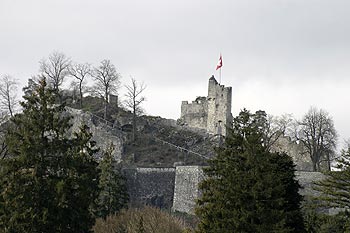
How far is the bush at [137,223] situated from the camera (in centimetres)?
2989

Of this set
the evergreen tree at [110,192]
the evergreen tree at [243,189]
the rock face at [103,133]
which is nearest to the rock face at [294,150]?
the rock face at [103,133]

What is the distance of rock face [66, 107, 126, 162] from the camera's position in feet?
165

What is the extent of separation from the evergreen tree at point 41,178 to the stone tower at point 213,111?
4090 cm

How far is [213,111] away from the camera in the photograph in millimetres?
62344

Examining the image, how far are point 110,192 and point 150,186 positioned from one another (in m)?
6.83

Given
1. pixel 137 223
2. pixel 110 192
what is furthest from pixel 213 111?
pixel 137 223

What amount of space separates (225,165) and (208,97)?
45.5m

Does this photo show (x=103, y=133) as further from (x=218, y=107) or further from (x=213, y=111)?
(x=218, y=107)

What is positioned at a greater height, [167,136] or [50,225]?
[167,136]

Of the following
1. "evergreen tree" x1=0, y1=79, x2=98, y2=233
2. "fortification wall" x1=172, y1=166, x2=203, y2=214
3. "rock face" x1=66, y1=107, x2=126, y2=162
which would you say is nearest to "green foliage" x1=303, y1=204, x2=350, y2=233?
"fortification wall" x1=172, y1=166, x2=203, y2=214

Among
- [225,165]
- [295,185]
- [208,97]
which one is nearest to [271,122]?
[208,97]

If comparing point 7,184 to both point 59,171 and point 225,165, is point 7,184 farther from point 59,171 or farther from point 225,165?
point 225,165

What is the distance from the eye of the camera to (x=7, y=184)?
17516mm

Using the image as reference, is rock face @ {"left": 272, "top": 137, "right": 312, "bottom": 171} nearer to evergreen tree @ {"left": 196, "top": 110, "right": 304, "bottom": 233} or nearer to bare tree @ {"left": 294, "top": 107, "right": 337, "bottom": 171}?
bare tree @ {"left": 294, "top": 107, "right": 337, "bottom": 171}
